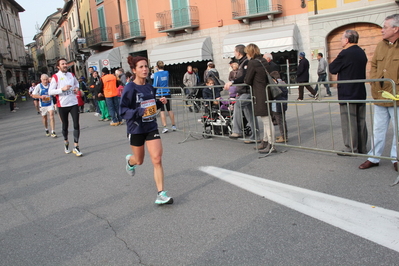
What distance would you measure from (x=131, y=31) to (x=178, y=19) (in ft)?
15.8

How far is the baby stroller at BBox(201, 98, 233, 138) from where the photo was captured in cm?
816

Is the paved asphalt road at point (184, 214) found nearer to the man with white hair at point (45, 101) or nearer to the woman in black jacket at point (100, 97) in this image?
the man with white hair at point (45, 101)

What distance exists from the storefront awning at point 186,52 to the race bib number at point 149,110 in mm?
19887

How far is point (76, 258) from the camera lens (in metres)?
3.41

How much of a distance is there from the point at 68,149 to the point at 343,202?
256 inches

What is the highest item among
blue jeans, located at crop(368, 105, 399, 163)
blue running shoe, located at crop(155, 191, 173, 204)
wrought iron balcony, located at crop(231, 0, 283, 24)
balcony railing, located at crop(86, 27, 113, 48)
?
balcony railing, located at crop(86, 27, 113, 48)

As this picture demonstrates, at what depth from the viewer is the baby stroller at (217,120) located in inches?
321

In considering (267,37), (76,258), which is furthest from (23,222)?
(267,37)

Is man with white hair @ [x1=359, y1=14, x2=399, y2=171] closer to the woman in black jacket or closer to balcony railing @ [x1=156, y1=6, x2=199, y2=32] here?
the woman in black jacket

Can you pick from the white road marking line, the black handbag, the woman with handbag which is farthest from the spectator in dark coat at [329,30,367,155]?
the white road marking line

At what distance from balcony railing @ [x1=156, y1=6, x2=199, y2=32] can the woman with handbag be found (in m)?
19.6

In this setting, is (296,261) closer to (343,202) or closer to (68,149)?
(343,202)

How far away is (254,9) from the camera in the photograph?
2242 centimetres

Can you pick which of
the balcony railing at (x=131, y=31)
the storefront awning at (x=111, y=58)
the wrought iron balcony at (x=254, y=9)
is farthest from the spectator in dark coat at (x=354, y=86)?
the storefront awning at (x=111, y=58)
